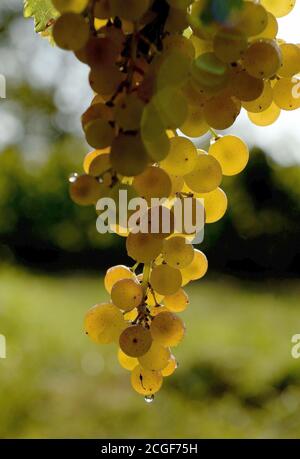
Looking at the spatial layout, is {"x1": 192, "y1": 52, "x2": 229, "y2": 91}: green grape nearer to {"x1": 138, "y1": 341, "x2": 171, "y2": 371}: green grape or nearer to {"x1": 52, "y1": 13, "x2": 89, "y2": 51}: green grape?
{"x1": 52, "y1": 13, "x2": 89, "y2": 51}: green grape

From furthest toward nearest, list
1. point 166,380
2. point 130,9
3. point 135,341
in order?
point 166,380, point 135,341, point 130,9

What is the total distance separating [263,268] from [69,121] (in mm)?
2314

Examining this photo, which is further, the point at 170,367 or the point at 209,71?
the point at 170,367

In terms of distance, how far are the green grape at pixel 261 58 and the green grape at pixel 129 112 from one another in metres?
0.08

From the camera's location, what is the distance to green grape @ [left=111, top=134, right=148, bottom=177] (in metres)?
0.32

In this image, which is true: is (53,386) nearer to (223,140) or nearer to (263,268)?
(223,140)

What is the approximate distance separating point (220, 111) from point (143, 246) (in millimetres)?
89

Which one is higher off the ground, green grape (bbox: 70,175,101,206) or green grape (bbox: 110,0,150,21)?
green grape (bbox: 110,0,150,21)

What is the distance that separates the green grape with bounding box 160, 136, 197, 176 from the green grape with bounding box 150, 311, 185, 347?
9 centimetres

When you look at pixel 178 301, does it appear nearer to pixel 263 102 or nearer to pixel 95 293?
pixel 263 102

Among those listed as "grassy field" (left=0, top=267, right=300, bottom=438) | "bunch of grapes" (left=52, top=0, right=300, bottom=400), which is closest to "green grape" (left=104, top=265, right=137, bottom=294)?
"bunch of grapes" (left=52, top=0, right=300, bottom=400)

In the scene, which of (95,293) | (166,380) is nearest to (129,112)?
(166,380)

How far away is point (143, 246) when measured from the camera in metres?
0.39

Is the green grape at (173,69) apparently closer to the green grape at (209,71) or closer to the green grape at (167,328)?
the green grape at (209,71)
